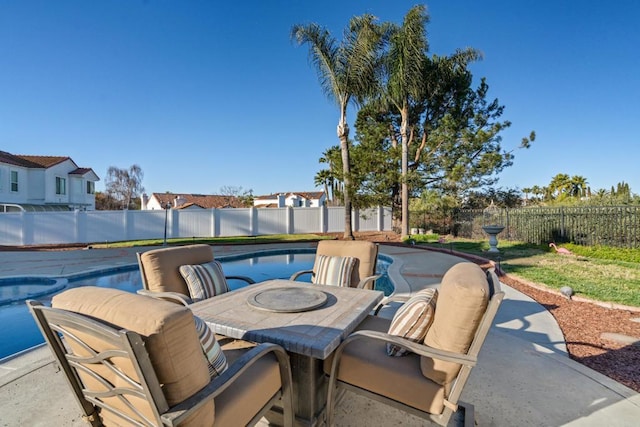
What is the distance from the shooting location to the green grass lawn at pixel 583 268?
201 inches

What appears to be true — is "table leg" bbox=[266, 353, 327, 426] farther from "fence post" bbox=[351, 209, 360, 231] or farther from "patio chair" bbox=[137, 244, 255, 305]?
"fence post" bbox=[351, 209, 360, 231]

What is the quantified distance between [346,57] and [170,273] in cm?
1184

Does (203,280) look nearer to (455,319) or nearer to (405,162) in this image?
(455,319)

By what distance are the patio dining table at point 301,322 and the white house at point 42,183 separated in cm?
2331

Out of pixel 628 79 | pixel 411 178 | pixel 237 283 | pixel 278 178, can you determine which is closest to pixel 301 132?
pixel 411 178

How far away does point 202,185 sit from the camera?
32.6 m

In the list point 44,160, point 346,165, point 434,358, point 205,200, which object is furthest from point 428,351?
point 205,200

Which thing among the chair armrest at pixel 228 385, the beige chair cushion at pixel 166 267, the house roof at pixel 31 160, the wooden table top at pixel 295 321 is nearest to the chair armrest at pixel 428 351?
the wooden table top at pixel 295 321

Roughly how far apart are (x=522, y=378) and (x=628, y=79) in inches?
531

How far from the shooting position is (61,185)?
2281 cm

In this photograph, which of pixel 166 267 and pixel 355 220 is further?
pixel 355 220

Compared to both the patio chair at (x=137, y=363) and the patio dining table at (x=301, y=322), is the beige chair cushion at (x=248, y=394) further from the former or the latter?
the patio dining table at (x=301, y=322)

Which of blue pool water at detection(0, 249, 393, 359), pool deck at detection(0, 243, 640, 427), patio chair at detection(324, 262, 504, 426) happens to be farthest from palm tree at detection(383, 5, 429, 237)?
patio chair at detection(324, 262, 504, 426)

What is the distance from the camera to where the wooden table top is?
6.52 ft
